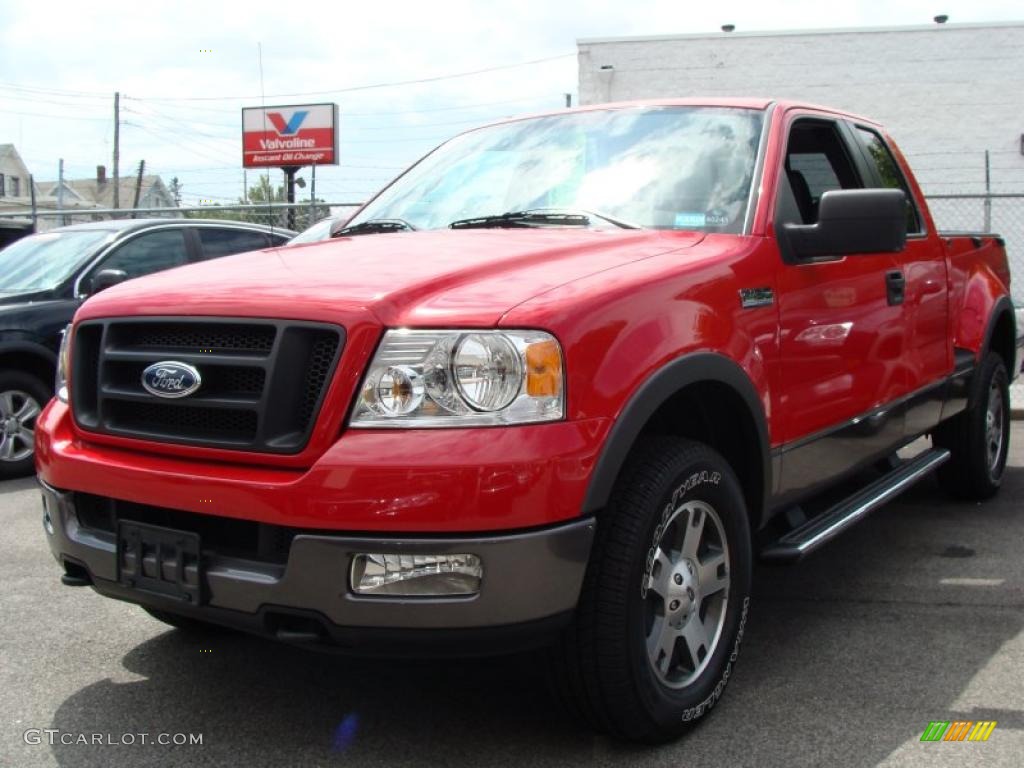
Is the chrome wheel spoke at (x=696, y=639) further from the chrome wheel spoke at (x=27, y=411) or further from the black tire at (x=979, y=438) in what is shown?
the chrome wheel spoke at (x=27, y=411)

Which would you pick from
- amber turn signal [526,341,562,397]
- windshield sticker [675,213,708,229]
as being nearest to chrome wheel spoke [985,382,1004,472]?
windshield sticker [675,213,708,229]

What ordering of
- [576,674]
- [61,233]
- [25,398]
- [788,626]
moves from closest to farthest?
1. [576,674]
2. [788,626]
3. [25,398]
4. [61,233]

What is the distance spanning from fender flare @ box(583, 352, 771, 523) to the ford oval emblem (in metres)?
1.04

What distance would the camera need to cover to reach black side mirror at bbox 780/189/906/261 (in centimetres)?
357

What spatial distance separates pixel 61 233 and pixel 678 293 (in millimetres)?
6516

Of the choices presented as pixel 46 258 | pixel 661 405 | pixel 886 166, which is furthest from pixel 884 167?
pixel 46 258

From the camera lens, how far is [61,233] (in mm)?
8258

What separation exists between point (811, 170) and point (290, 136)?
3054 cm

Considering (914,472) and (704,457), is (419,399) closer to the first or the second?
(704,457)

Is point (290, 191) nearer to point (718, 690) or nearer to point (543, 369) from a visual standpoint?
point (718, 690)

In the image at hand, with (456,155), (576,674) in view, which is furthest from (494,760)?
(456,155)

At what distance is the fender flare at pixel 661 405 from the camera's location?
8.76 feet

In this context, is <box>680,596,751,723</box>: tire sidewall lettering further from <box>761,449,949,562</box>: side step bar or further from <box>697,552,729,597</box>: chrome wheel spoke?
<box>761,449,949,562</box>: side step bar

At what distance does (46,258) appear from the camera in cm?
791
